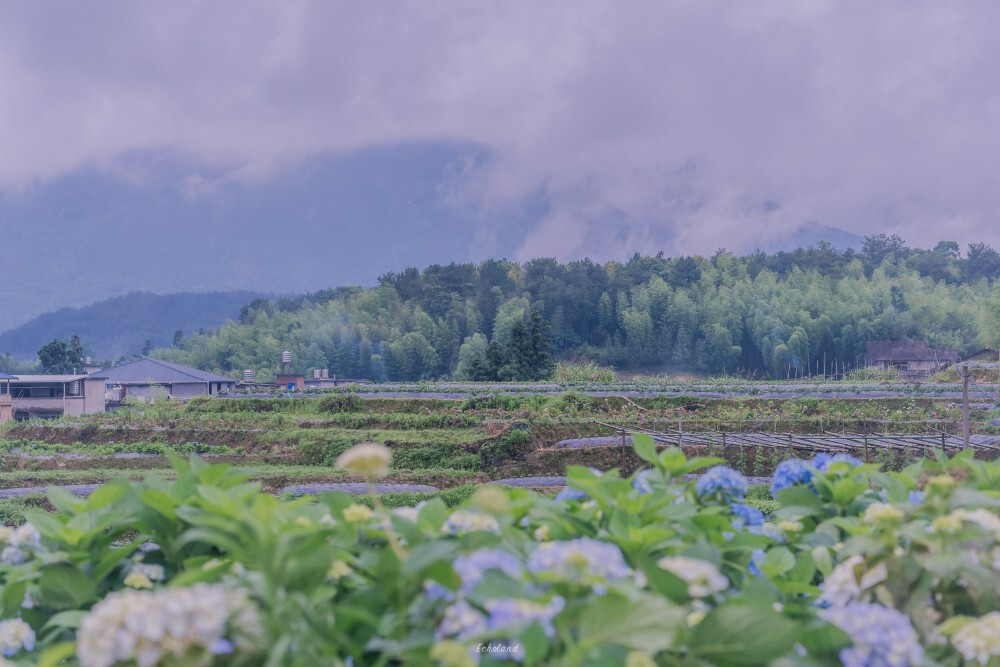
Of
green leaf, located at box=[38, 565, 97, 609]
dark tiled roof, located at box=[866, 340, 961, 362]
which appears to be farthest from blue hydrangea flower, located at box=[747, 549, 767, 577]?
dark tiled roof, located at box=[866, 340, 961, 362]

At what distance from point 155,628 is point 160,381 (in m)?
41.1

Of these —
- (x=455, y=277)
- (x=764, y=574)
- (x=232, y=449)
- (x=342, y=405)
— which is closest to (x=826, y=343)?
(x=455, y=277)

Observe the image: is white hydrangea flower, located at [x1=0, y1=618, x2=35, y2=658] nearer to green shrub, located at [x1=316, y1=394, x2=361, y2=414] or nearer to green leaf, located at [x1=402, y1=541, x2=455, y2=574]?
green leaf, located at [x1=402, y1=541, x2=455, y2=574]

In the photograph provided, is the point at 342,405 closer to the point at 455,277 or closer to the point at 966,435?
the point at 966,435

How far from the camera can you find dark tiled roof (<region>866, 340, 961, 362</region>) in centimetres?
4225

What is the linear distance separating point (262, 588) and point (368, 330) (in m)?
58.3

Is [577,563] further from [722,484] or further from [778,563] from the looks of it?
[722,484]

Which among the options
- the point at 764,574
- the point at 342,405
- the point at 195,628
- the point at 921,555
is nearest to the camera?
the point at 195,628

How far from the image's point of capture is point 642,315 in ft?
187

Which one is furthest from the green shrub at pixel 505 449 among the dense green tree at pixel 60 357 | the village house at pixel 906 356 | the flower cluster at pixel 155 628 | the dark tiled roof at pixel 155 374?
the dense green tree at pixel 60 357

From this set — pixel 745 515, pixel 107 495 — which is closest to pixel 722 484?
pixel 745 515

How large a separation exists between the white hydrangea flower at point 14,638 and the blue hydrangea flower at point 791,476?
1391 mm

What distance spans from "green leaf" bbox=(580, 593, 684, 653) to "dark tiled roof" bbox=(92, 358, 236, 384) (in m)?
40.1

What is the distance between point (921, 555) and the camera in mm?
1360
